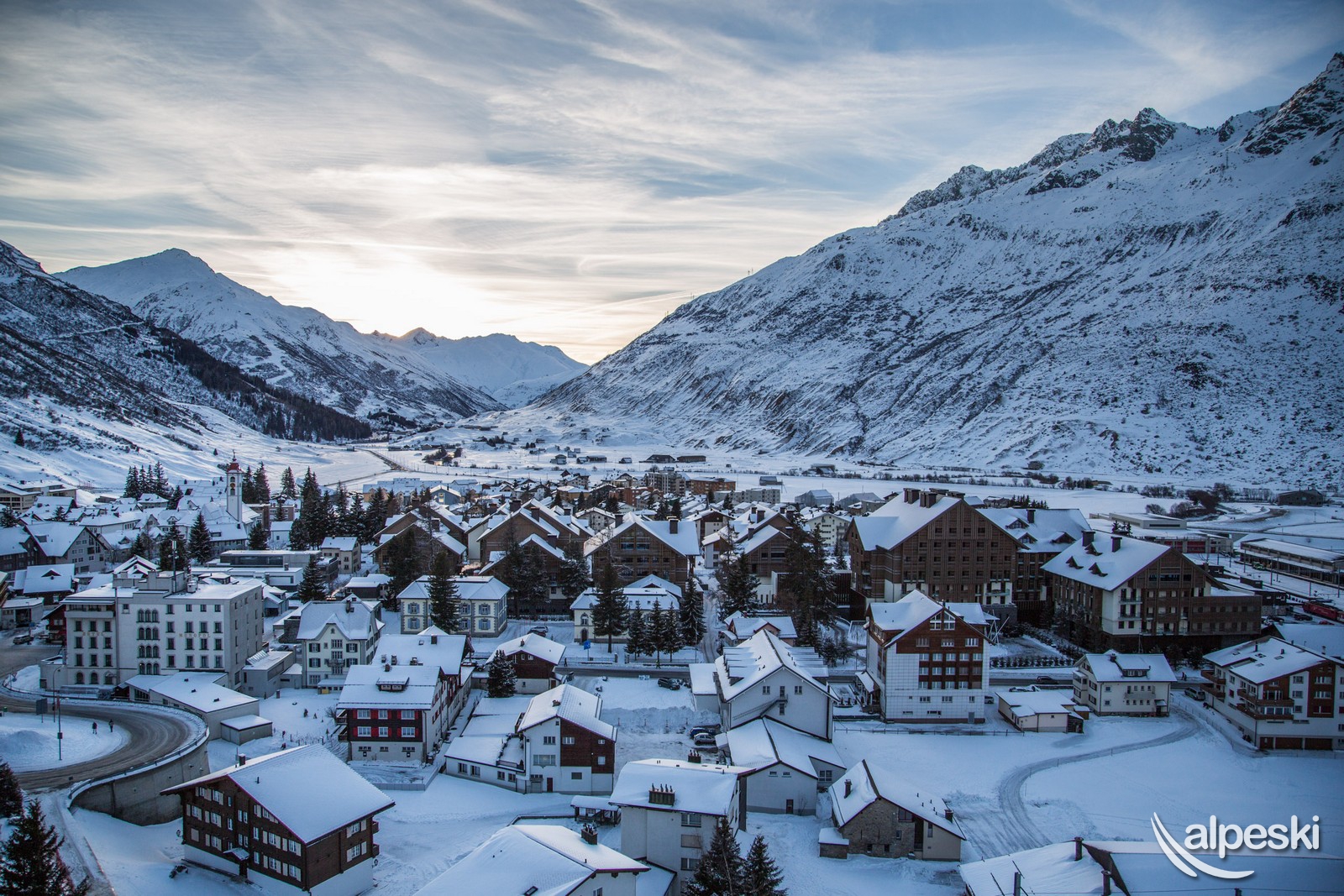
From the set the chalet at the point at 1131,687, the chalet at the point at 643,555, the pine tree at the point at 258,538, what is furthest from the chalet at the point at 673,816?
the pine tree at the point at 258,538

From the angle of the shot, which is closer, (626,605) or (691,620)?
(691,620)

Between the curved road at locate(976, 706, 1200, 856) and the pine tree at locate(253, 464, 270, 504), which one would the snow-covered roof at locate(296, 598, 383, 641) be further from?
the pine tree at locate(253, 464, 270, 504)

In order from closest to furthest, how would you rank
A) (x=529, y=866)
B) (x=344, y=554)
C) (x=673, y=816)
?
1. (x=529, y=866)
2. (x=673, y=816)
3. (x=344, y=554)

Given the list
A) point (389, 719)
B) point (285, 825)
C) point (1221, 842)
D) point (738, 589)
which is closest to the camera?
point (1221, 842)

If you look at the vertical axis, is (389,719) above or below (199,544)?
below

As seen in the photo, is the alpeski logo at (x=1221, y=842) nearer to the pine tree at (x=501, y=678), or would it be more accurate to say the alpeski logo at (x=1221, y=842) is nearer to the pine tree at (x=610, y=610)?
the pine tree at (x=501, y=678)

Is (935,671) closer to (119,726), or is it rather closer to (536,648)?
(536,648)

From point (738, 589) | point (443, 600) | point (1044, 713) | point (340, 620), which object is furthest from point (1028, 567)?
point (340, 620)
